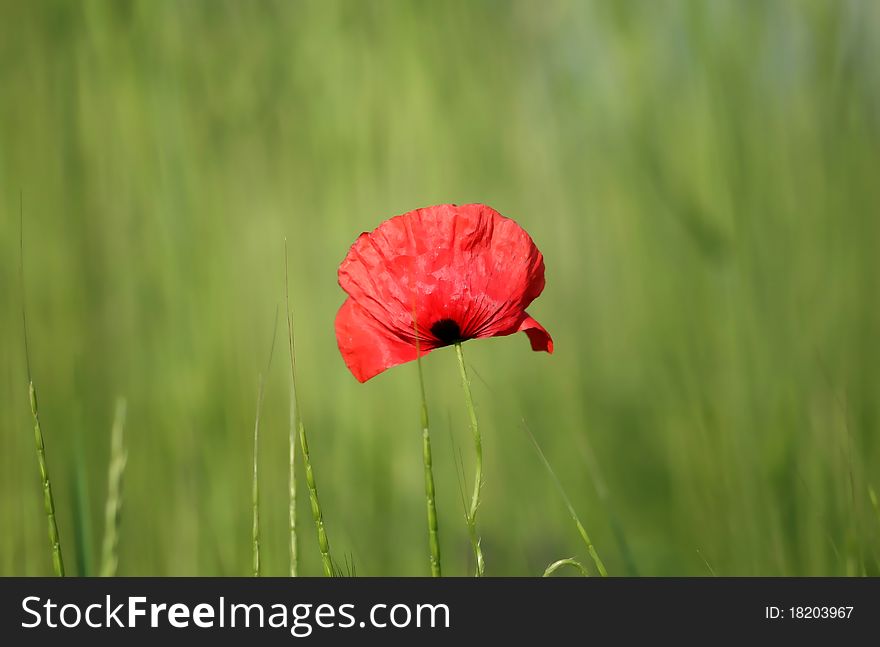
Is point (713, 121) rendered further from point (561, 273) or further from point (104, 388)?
point (104, 388)

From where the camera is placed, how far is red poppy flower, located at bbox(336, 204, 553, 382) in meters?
0.30

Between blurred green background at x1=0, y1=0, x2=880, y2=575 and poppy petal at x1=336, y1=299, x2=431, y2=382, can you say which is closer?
poppy petal at x1=336, y1=299, x2=431, y2=382

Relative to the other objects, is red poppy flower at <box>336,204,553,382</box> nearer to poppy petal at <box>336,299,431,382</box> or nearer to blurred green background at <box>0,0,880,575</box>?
poppy petal at <box>336,299,431,382</box>

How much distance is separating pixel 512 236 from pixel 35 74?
1.60ft

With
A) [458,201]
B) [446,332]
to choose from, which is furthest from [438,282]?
[458,201]

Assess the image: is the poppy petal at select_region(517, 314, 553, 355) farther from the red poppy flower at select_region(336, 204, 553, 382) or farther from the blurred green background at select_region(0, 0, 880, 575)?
the blurred green background at select_region(0, 0, 880, 575)

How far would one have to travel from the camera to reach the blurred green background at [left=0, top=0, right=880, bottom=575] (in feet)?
1.89

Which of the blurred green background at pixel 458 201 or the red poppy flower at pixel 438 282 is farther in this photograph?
the blurred green background at pixel 458 201

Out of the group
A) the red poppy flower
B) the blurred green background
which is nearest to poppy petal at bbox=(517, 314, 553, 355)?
the red poppy flower

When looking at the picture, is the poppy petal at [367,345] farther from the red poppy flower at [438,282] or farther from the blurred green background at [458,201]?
the blurred green background at [458,201]

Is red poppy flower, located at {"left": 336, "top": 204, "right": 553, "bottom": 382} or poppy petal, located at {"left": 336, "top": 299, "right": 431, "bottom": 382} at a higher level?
red poppy flower, located at {"left": 336, "top": 204, "right": 553, "bottom": 382}

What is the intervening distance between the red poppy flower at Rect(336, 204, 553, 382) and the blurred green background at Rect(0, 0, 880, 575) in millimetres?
264

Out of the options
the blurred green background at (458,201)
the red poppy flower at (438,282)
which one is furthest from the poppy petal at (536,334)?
the blurred green background at (458,201)

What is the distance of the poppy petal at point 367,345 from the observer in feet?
0.96
